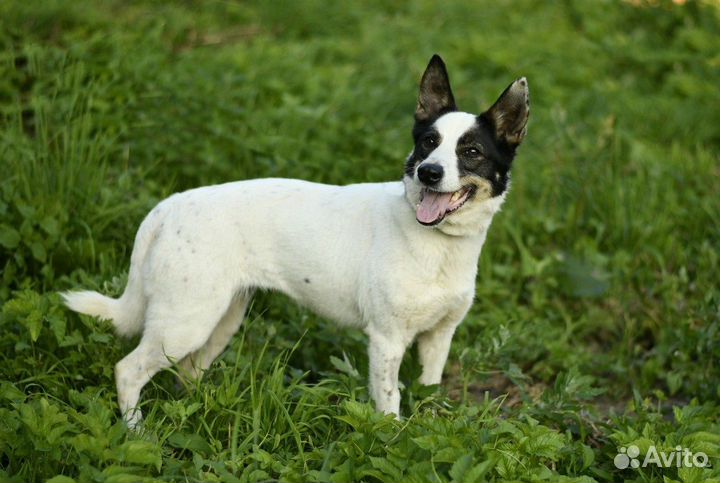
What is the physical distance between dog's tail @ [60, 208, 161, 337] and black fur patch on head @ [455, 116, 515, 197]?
4.53 ft

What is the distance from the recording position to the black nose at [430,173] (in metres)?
3.62

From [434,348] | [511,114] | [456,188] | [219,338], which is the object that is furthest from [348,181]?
[456,188]

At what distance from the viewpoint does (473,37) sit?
28.6 feet

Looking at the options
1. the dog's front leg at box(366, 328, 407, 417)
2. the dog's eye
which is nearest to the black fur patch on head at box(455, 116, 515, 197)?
the dog's eye

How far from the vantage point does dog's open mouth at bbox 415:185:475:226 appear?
369 centimetres

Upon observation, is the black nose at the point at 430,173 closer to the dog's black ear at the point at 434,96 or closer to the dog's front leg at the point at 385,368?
the dog's black ear at the point at 434,96

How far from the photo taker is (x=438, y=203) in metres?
3.73

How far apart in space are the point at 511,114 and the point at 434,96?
36cm

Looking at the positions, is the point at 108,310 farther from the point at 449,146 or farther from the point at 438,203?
the point at 449,146

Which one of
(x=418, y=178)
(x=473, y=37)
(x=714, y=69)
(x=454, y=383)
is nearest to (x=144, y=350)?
(x=418, y=178)

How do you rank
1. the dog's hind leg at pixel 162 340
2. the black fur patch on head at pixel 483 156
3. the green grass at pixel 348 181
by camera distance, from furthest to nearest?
the dog's hind leg at pixel 162 340, the black fur patch on head at pixel 483 156, the green grass at pixel 348 181

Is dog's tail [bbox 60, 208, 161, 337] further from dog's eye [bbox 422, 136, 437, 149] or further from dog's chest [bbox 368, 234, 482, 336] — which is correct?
dog's eye [bbox 422, 136, 437, 149]

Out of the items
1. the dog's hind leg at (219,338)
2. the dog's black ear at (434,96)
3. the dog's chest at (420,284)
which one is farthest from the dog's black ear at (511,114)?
the dog's hind leg at (219,338)

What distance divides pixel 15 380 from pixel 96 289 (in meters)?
0.61
